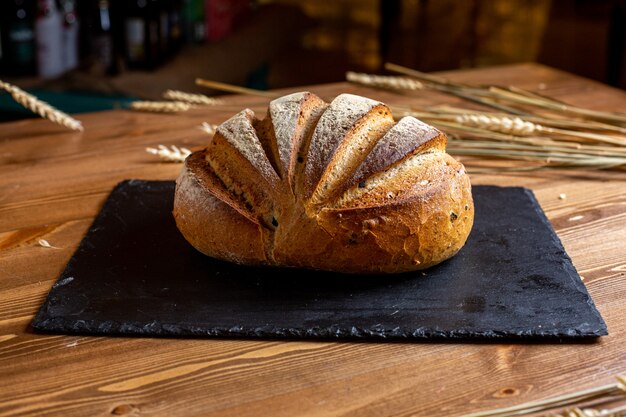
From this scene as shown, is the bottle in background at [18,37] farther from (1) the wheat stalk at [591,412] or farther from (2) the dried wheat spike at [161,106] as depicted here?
(1) the wheat stalk at [591,412]

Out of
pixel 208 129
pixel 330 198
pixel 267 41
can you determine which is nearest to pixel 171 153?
pixel 208 129

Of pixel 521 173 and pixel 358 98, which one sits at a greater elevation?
pixel 358 98

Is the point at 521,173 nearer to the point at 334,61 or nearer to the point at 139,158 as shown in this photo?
the point at 139,158

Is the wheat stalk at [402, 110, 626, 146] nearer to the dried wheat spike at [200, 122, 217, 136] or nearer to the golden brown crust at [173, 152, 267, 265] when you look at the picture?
the dried wheat spike at [200, 122, 217, 136]

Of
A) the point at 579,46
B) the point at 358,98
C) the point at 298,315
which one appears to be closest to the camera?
the point at 298,315

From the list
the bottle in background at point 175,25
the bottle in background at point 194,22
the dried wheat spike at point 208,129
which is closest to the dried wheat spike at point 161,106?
the dried wheat spike at point 208,129

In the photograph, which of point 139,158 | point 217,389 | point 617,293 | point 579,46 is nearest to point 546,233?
point 617,293

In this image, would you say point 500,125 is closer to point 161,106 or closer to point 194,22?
point 161,106
